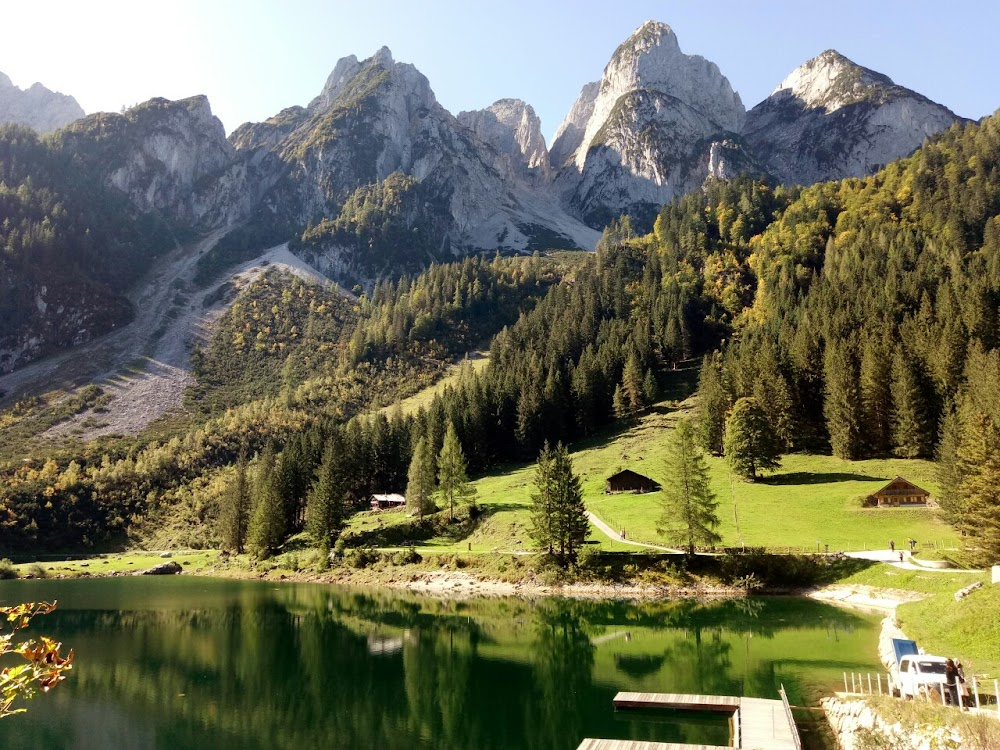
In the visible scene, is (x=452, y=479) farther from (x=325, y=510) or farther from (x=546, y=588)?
(x=546, y=588)

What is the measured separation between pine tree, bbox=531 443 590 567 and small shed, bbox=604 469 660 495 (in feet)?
77.7

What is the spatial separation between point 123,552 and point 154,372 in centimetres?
9336

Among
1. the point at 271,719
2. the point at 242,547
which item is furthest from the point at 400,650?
the point at 242,547

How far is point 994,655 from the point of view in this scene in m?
29.5

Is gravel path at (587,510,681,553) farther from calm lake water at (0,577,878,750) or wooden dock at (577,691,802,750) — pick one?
wooden dock at (577,691,802,750)

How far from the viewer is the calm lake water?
3019cm

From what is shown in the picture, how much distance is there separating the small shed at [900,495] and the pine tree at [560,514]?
34.5 meters

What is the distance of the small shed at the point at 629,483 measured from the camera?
294 ft

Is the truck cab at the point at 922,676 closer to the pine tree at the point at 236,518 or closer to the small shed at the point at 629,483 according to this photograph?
the small shed at the point at 629,483

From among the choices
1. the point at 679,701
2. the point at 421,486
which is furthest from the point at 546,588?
the point at 679,701

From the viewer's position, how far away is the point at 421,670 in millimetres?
40344

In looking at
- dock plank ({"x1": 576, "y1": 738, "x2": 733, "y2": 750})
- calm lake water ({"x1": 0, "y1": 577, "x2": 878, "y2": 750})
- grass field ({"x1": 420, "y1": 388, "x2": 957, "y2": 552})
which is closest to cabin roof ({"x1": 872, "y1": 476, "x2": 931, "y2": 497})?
grass field ({"x1": 420, "y1": 388, "x2": 957, "y2": 552})

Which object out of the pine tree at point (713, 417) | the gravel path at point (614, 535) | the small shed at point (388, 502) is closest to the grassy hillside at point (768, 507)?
the gravel path at point (614, 535)

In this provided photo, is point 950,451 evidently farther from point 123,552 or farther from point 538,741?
point 123,552
